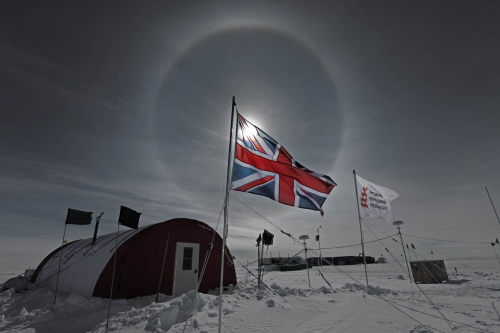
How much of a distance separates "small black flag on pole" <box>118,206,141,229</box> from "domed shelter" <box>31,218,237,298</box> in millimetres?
2605

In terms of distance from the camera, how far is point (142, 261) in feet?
40.1

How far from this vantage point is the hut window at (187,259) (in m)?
13.4

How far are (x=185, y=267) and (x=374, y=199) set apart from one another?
1181 cm

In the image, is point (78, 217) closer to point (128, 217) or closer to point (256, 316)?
point (128, 217)

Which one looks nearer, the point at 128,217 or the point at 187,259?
the point at 128,217

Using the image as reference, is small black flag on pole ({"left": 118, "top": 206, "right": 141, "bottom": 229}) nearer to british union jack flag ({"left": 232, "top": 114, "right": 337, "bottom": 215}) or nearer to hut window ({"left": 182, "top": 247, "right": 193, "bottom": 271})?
hut window ({"left": 182, "top": 247, "right": 193, "bottom": 271})

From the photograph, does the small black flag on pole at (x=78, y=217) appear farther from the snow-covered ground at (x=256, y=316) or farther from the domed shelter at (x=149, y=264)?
the snow-covered ground at (x=256, y=316)

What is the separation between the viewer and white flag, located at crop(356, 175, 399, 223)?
14.8 metres

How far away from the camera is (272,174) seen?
29.4ft

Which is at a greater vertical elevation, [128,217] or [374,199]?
[374,199]

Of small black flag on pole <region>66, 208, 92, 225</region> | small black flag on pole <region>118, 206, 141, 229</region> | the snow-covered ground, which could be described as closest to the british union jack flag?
the snow-covered ground

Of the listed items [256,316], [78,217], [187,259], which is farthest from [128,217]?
[256,316]

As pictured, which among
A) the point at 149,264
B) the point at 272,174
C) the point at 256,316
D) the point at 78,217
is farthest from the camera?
the point at 78,217

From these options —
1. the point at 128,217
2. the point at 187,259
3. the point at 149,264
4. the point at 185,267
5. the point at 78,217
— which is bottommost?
the point at 185,267
